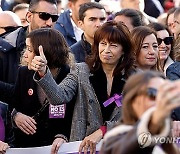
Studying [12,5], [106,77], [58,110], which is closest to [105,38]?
[106,77]

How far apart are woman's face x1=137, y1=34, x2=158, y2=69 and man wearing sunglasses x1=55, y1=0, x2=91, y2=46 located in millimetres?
2021

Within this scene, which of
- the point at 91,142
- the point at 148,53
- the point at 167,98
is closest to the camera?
the point at 167,98

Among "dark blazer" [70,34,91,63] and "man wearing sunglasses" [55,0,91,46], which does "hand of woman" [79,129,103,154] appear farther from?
"man wearing sunglasses" [55,0,91,46]

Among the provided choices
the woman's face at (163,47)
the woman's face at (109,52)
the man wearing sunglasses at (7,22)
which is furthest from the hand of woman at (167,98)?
the man wearing sunglasses at (7,22)

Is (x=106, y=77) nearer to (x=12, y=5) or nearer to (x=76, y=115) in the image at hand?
(x=76, y=115)

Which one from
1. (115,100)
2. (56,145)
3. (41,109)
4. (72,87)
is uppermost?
(72,87)

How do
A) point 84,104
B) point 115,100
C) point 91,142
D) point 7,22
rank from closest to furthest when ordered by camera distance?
1. point 91,142
2. point 115,100
3. point 84,104
4. point 7,22

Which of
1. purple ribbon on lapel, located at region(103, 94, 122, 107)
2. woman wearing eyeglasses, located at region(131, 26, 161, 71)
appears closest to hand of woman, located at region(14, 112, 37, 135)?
purple ribbon on lapel, located at region(103, 94, 122, 107)

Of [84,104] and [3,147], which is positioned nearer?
[3,147]

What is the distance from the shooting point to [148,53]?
6.66 m

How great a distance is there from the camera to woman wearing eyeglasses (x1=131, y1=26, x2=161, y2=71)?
664cm

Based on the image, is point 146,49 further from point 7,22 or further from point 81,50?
point 7,22

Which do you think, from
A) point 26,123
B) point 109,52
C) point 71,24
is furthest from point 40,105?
point 71,24

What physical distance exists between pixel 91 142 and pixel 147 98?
2.53 meters
